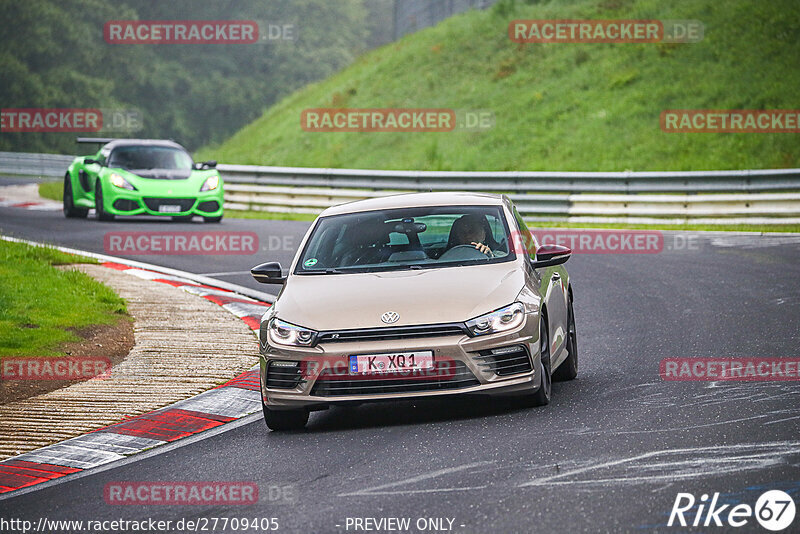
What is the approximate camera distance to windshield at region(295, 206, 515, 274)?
8.77 metres

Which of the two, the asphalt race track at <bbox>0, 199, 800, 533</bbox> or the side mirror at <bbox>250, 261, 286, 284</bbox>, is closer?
the asphalt race track at <bbox>0, 199, 800, 533</bbox>

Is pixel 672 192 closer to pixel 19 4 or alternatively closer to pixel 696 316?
pixel 696 316

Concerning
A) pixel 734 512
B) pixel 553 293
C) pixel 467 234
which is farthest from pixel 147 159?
pixel 734 512

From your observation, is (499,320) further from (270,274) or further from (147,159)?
(147,159)

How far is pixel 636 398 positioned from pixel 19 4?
200ft

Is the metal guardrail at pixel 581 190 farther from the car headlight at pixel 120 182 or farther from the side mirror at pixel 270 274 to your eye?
the side mirror at pixel 270 274

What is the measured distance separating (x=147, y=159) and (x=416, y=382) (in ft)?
58.5

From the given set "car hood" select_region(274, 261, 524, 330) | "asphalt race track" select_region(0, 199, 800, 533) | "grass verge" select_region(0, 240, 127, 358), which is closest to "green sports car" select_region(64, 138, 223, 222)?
"grass verge" select_region(0, 240, 127, 358)

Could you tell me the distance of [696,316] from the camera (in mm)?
12211

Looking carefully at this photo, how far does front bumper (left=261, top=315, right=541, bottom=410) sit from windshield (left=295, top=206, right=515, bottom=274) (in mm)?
1015

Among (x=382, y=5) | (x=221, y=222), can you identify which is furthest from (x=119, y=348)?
→ (x=382, y=5)

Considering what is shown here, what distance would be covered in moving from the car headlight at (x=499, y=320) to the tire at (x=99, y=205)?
17.2m

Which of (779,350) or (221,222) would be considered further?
(221,222)

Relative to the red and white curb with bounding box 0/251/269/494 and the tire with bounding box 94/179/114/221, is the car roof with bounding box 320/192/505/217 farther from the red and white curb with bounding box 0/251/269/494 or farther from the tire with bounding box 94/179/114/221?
the tire with bounding box 94/179/114/221
